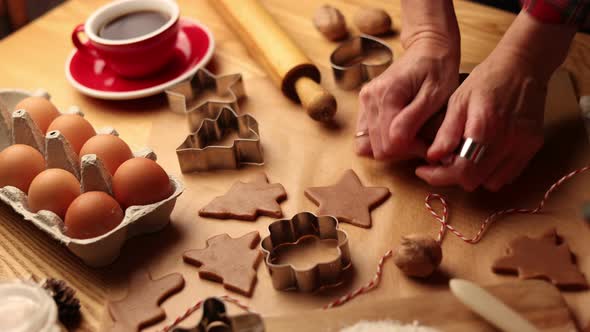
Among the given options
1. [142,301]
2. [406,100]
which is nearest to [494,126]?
[406,100]

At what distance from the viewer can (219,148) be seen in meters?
1.05

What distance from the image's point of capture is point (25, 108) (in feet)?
3.45

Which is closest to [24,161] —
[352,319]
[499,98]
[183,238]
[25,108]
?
[25,108]

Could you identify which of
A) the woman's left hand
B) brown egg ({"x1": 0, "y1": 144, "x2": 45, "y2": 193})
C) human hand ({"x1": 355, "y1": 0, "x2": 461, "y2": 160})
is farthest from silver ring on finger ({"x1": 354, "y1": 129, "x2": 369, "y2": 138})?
brown egg ({"x1": 0, "y1": 144, "x2": 45, "y2": 193})

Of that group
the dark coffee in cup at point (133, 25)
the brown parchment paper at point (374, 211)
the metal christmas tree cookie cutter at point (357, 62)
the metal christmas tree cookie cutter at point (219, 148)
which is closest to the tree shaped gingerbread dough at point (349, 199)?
the brown parchment paper at point (374, 211)

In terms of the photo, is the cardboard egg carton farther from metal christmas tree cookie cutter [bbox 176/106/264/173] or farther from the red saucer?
the red saucer

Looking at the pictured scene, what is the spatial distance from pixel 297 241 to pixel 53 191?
0.32 m

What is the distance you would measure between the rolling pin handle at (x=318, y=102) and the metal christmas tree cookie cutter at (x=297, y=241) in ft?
0.77

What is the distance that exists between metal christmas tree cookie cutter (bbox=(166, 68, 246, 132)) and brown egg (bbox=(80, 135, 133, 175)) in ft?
0.61

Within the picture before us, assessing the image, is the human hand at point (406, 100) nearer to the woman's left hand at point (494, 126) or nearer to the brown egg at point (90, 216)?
the woman's left hand at point (494, 126)

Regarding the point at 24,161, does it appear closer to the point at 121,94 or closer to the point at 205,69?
the point at 121,94

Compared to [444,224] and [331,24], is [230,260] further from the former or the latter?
[331,24]

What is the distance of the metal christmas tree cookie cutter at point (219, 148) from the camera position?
1.05 meters

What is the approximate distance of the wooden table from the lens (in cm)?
95
